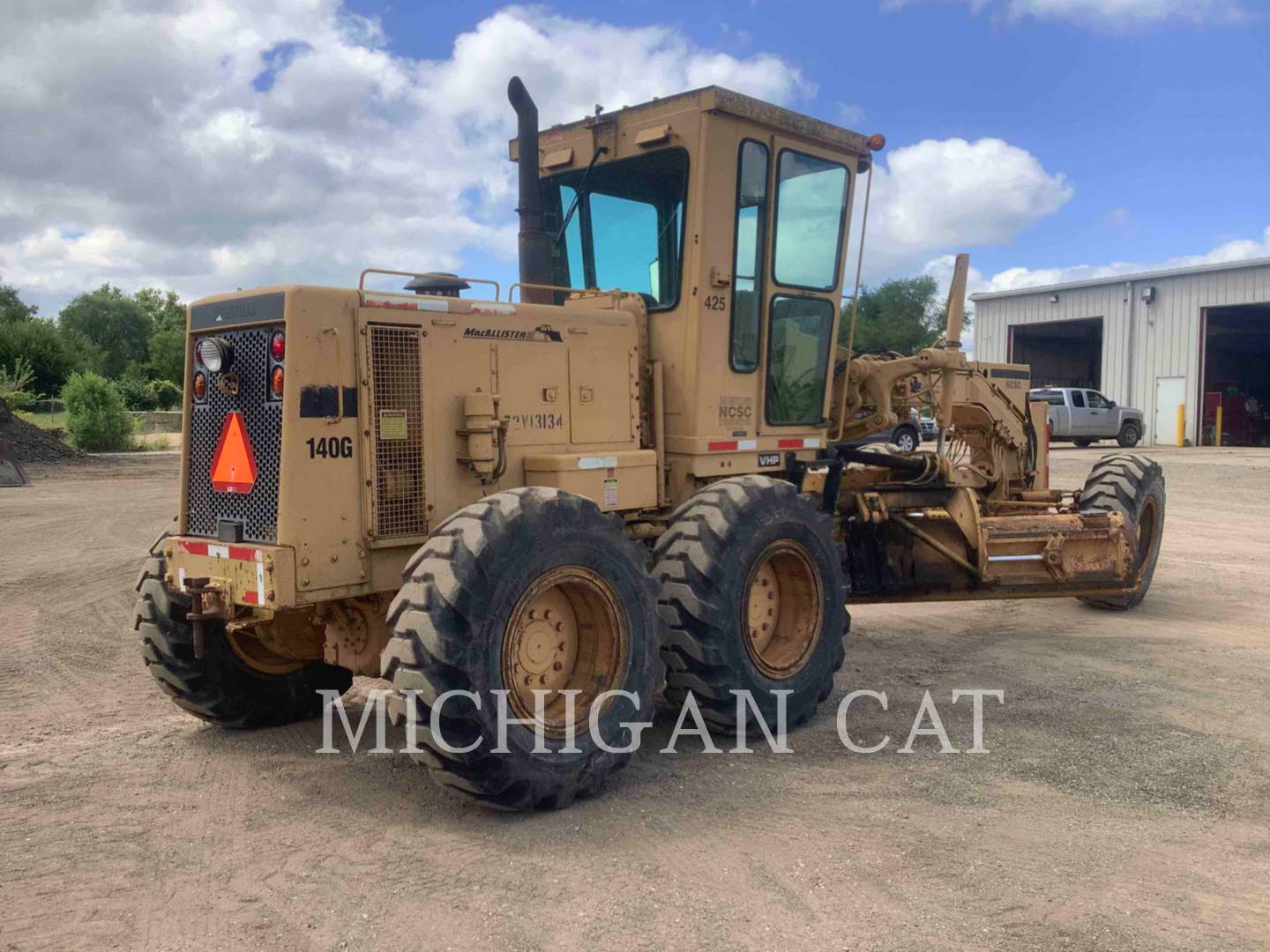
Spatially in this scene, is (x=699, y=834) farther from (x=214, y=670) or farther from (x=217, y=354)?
(x=217, y=354)

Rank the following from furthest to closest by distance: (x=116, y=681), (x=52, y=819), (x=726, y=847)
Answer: (x=116, y=681) < (x=52, y=819) < (x=726, y=847)

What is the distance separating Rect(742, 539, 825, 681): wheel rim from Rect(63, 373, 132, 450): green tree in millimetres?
30572

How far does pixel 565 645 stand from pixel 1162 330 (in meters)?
34.9

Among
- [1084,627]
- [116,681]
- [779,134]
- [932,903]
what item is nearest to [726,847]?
[932,903]

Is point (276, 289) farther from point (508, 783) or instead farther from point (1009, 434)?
point (1009, 434)

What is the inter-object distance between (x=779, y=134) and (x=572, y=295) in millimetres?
1607

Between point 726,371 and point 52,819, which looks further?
point 726,371

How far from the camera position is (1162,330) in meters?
34.8

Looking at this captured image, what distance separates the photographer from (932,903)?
3.76 m

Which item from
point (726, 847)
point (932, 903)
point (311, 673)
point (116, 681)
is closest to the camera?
point (932, 903)

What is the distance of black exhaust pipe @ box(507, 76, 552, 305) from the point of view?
6.21m

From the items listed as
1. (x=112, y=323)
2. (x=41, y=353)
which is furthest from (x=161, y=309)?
(x=41, y=353)

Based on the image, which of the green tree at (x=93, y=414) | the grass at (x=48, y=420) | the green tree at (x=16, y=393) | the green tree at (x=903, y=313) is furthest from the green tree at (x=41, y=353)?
the green tree at (x=903, y=313)

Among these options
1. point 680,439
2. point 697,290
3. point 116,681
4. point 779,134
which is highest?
point 779,134
